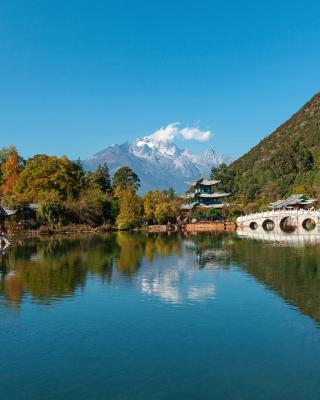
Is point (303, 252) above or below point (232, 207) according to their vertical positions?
below

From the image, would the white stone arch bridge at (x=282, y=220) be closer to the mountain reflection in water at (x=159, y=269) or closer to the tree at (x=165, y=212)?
the tree at (x=165, y=212)

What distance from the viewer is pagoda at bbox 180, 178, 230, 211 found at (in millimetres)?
68231

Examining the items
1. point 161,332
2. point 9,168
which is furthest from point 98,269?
point 9,168

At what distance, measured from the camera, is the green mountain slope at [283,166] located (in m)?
77.5

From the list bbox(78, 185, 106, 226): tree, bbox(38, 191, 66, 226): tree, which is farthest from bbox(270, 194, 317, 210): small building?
bbox(38, 191, 66, 226): tree

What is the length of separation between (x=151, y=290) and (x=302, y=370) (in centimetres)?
910

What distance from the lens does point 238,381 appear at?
376 inches

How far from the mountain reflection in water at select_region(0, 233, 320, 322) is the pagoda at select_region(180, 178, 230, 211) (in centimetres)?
3184

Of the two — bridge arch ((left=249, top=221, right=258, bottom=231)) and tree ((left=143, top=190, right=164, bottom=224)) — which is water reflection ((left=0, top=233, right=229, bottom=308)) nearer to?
bridge arch ((left=249, top=221, right=258, bottom=231))

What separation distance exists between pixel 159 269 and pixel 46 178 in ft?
115

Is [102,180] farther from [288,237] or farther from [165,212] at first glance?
[288,237]

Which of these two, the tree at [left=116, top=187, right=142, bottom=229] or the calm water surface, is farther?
the tree at [left=116, top=187, right=142, bottom=229]

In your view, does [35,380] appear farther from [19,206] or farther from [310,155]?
[310,155]

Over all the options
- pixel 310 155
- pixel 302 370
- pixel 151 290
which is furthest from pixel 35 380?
pixel 310 155
